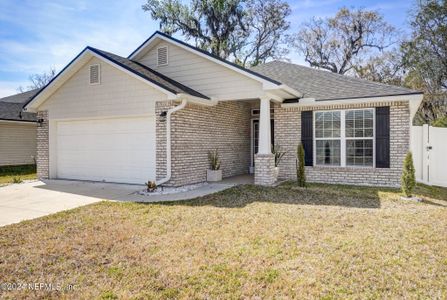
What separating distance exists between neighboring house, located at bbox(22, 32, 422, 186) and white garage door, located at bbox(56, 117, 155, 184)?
35 mm

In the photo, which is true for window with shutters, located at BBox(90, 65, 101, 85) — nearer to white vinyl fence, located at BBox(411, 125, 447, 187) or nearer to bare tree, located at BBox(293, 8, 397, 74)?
white vinyl fence, located at BBox(411, 125, 447, 187)

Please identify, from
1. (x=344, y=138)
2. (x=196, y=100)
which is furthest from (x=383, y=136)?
(x=196, y=100)

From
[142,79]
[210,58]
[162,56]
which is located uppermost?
[162,56]

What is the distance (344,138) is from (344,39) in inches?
841

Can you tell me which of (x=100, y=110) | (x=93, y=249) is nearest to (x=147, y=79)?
(x=100, y=110)

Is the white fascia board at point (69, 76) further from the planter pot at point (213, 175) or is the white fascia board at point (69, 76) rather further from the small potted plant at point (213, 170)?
the planter pot at point (213, 175)

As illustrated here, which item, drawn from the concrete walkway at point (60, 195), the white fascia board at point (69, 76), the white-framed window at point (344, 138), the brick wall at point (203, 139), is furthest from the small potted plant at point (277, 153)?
the white fascia board at point (69, 76)

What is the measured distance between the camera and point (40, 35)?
13172mm

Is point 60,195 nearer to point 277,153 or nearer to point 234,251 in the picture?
point 234,251

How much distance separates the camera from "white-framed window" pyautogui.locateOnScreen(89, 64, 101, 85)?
10.6m

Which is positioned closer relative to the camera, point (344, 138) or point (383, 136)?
point (383, 136)

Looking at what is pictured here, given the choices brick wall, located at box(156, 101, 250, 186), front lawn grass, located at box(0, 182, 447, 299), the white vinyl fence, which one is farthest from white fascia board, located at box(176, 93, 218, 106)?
the white vinyl fence

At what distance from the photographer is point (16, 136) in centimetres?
1717

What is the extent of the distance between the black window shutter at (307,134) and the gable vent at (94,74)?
7.27 meters
